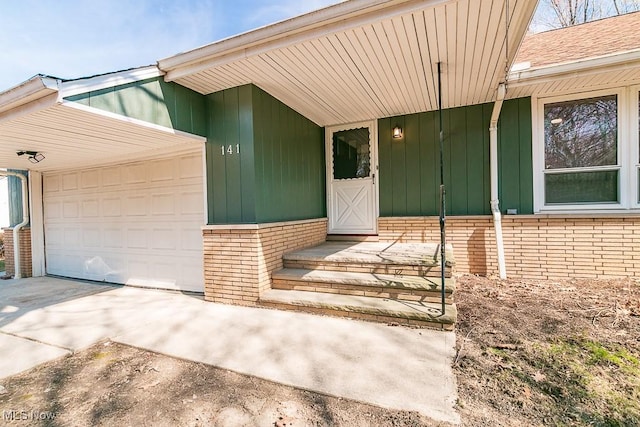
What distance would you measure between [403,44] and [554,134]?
3.31 m

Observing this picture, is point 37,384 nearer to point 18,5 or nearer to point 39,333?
point 39,333

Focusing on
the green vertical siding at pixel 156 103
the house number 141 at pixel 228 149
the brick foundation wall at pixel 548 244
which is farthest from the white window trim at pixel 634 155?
the green vertical siding at pixel 156 103

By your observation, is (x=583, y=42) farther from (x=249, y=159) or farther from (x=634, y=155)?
(x=249, y=159)

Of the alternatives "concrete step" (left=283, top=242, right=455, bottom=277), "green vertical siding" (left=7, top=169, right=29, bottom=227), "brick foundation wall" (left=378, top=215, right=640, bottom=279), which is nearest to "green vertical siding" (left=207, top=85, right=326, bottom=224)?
"concrete step" (left=283, top=242, right=455, bottom=277)

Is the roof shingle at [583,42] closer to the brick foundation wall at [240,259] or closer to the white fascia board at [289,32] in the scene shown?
the white fascia board at [289,32]

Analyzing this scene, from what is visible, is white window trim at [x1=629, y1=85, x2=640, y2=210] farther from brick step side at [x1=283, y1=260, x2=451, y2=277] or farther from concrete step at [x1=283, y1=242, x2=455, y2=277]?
brick step side at [x1=283, y1=260, x2=451, y2=277]

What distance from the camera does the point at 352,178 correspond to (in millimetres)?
5805

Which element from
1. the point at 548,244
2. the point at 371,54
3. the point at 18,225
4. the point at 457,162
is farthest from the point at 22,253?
the point at 548,244

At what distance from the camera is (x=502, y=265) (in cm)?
459

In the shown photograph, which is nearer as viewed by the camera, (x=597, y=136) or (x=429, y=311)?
(x=429, y=311)

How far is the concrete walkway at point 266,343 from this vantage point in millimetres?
2061

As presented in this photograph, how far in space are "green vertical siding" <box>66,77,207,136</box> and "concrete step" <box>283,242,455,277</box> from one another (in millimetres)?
2266

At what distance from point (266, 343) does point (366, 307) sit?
44.8 inches

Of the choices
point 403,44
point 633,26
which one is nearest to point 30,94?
point 403,44
